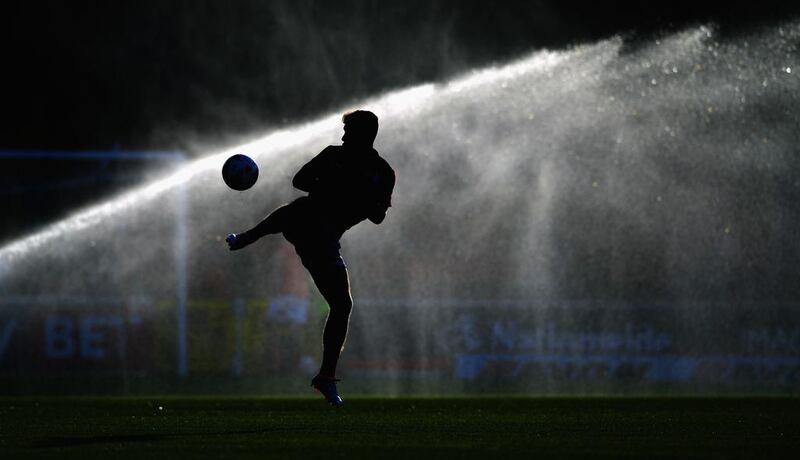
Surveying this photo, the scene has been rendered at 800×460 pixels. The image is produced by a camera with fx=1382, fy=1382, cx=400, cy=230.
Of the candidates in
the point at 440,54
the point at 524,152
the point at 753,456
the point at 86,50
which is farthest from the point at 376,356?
the point at 86,50

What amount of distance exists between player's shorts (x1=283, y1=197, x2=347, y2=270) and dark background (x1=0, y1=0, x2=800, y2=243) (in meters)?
18.4

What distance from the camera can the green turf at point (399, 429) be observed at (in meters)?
8.65

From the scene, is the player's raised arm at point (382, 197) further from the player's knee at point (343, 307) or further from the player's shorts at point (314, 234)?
the player's knee at point (343, 307)

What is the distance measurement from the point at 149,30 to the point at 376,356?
1739 centimetres

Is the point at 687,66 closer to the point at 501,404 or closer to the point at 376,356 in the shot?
the point at 376,356

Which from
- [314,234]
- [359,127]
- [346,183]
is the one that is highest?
[359,127]

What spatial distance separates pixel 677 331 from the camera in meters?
23.3

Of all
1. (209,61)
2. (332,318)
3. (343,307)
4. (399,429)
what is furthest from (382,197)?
(209,61)

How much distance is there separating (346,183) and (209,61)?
1062 inches

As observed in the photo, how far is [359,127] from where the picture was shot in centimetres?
1113

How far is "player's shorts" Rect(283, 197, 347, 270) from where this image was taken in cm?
1113

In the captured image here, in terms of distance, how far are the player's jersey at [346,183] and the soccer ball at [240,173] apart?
23.1 inches

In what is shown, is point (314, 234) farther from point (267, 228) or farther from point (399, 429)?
point (399, 429)

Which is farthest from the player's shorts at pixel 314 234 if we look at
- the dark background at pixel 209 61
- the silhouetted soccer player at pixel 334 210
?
the dark background at pixel 209 61
